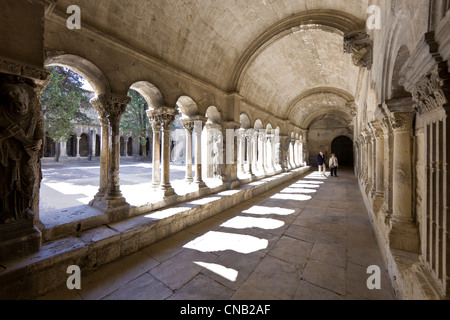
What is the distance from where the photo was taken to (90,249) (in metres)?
2.54

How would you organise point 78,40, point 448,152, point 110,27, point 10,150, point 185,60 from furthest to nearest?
point 185,60
point 110,27
point 78,40
point 10,150
point 448,152

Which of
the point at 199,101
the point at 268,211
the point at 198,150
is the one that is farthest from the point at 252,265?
the point at 199,101

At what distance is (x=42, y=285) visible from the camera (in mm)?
2164

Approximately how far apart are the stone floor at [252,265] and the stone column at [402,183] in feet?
1.80

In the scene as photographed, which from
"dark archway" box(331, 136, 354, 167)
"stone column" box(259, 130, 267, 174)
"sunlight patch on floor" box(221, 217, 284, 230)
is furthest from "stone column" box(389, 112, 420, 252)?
"dark archway" box(331, 136, 354, 167)

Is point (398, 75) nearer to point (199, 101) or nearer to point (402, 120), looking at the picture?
point (402, 120)

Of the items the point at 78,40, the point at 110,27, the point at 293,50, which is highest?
the point at 293,50

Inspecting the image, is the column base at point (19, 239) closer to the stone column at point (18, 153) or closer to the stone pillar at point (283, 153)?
the stone column at point (18, 153)

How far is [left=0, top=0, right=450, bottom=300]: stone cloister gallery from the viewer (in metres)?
1.55

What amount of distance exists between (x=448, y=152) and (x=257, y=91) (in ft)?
25.1

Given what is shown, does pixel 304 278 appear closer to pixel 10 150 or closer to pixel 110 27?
pixel 10 150

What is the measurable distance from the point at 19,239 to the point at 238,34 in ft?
20.5

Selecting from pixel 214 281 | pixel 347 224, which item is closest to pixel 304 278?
pixel 214 281

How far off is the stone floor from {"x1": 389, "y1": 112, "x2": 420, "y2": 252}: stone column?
0.55m
